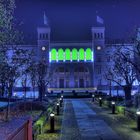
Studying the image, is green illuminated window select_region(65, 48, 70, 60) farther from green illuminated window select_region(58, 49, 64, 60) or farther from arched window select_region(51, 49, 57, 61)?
arched window select_region(51, 49, 57, 61)

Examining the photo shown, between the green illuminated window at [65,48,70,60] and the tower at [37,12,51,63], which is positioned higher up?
the tower at [37,12,51,63]

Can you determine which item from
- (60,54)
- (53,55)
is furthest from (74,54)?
(53,55)

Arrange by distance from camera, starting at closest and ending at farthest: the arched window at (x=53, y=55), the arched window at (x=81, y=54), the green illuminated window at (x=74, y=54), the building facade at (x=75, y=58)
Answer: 1. the building facade at (x=75, y=58)
2. the arched window at (x=53, y=55)
3. the green illuminated window at (x=74, y=54)
4. the arched window at (x=81, y=54)

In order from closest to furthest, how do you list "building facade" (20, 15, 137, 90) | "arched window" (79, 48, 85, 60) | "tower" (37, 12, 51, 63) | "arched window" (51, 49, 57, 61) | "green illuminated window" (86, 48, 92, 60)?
"building facade" (20, 15, 137, 90), "tower" (37, 12, 51, 63), "arched window" (51, 49, 57, 61), "arched window" (79, 48, 85, 60), "green illuminated window" (86, 48, 92, 60)

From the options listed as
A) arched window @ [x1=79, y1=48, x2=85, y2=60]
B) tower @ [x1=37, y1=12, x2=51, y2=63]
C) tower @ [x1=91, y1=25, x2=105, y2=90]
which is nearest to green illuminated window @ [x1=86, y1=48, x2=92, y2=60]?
arched window @ [x1=79, y1=48, x2=85, y2=60]

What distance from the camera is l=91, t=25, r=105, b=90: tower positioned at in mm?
116625

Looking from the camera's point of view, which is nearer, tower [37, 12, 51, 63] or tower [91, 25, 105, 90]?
tower [91, 25, 105, 90]

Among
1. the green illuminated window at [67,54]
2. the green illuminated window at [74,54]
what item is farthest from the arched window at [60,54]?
the green illuminated window at [74,54]

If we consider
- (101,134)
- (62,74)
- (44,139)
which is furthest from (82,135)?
(62,74)

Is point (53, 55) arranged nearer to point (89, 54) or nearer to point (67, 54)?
point (67, 54)

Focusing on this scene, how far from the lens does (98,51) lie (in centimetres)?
12050

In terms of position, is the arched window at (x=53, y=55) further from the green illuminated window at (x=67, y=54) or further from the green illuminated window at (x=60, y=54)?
the green illuminated window at (x=67, y=54)

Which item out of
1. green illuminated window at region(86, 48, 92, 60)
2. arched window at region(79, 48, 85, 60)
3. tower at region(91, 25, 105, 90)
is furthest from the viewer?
green illuminated window at region(86, 48, 92, 60)

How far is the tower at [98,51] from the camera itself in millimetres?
116625
